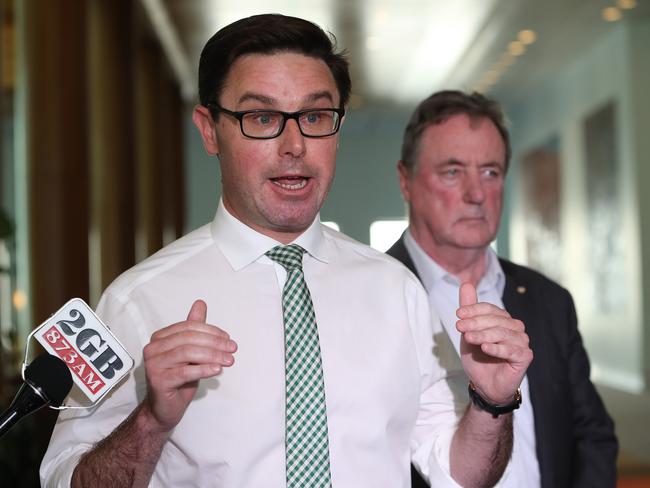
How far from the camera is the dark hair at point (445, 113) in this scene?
2855mm

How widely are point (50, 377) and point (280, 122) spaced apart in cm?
66

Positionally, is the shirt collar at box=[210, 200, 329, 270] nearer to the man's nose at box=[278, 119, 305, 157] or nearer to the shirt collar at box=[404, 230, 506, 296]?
the man's nose at box=[278, 119, 305, 157]

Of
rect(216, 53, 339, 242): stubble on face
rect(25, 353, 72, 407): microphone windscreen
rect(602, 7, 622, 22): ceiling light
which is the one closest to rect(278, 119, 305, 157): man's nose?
rect(216, 53, 339, 242): stubble on face

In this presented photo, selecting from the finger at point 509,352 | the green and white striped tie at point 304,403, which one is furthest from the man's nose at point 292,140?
the finger at point 509,352

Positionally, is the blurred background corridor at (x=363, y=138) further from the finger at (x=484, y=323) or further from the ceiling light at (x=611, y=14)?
the finger at (x=484, y=323)

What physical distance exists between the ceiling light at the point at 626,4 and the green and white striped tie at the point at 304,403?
9.76 metres

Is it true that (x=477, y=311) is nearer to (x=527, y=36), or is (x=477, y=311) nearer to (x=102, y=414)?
(x=102, y=414)

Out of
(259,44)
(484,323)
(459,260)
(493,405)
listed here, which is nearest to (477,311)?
(484,323)

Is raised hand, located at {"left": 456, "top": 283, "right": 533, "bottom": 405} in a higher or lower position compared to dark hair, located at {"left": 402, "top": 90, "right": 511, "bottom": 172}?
lower

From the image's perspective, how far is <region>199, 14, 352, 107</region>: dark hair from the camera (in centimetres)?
179

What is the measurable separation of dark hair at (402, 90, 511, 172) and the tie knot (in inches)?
43.7

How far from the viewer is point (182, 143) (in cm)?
1461

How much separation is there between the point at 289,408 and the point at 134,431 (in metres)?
0.28

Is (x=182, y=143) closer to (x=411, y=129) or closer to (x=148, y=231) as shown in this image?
(x=148, y=231)
